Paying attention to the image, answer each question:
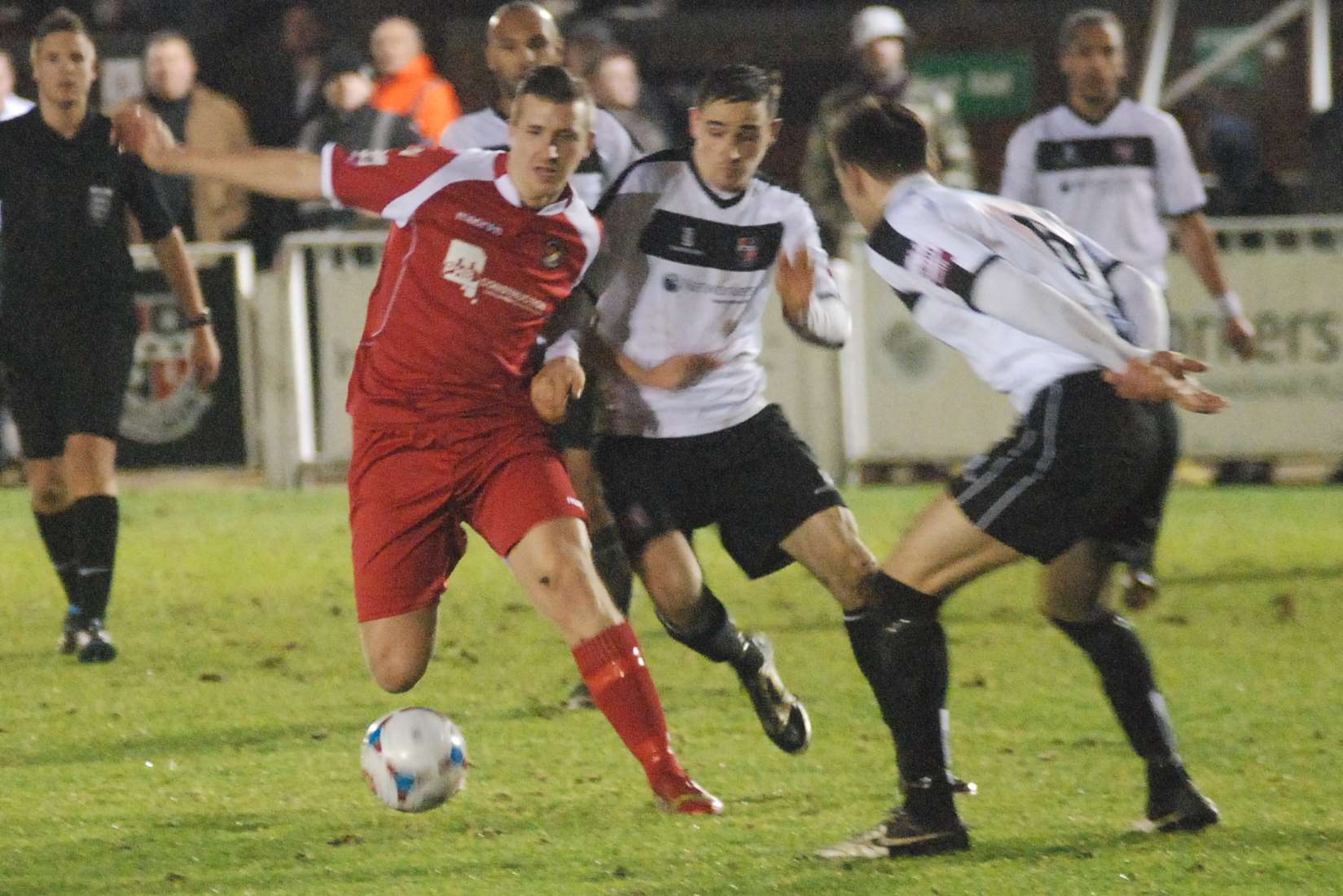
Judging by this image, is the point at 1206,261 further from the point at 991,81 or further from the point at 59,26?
the point at 991,81

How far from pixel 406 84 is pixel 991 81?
611 cm

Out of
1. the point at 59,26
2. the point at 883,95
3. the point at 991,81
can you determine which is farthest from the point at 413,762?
the point at 991,81

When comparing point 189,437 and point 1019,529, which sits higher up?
point 1019,529

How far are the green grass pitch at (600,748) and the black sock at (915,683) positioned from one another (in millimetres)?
209

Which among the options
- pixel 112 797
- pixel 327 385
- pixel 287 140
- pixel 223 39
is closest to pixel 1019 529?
pixel 112 797

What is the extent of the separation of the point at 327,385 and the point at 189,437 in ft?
2.82

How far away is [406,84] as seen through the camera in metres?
13.2

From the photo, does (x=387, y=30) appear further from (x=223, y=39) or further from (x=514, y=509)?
(x=514, y=509)

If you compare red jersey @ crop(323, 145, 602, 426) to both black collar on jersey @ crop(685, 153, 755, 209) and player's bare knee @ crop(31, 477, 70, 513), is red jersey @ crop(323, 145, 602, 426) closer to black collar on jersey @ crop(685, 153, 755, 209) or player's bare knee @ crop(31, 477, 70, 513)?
black collar on jersey @ crop(685, 153, 755, 209)

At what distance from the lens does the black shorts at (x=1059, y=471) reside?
5.18 metres

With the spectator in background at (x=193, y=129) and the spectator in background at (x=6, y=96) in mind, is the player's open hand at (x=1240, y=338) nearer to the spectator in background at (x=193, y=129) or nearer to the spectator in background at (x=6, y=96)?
the spectator in background at (x=6, y=96)

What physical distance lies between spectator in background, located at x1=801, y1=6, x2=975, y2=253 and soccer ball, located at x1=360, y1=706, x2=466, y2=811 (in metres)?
6.77

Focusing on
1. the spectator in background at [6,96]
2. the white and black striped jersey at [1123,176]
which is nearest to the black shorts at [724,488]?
the white and black striped jersey at [1123,176]

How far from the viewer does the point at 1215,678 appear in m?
7.93
